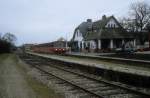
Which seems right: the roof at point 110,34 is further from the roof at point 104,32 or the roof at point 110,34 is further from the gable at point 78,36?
the gable at point 78,36

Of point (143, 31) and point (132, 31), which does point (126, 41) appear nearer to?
point (132, 31)

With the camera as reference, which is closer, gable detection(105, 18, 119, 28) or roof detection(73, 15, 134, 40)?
roof detection(73, 15, 134, 40)

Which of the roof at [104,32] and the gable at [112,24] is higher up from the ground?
the gable at [112,24]

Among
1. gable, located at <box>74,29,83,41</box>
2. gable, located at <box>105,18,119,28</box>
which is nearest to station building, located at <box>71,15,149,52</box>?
gable, located at <box>105,18,119,28</box>

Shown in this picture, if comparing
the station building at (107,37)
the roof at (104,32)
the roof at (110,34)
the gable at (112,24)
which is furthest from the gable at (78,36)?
the gable at (112,24)

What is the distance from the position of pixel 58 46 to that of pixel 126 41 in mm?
16581

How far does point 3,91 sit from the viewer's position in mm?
13484

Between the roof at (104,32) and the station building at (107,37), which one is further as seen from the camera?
the station building at (107,37)

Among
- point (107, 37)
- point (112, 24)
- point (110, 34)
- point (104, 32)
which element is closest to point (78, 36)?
point (112, 24)

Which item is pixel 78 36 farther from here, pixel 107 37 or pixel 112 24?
pixel 107 37

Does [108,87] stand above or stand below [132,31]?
below

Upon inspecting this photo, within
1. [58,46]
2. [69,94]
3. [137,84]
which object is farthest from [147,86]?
[58,46]

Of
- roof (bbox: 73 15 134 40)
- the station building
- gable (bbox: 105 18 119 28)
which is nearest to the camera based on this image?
roof (bbox: 73 15 134 40)

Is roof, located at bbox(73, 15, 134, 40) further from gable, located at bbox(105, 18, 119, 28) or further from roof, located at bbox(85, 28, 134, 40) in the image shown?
gable, located at bbox(105, 18, 119, 28)
